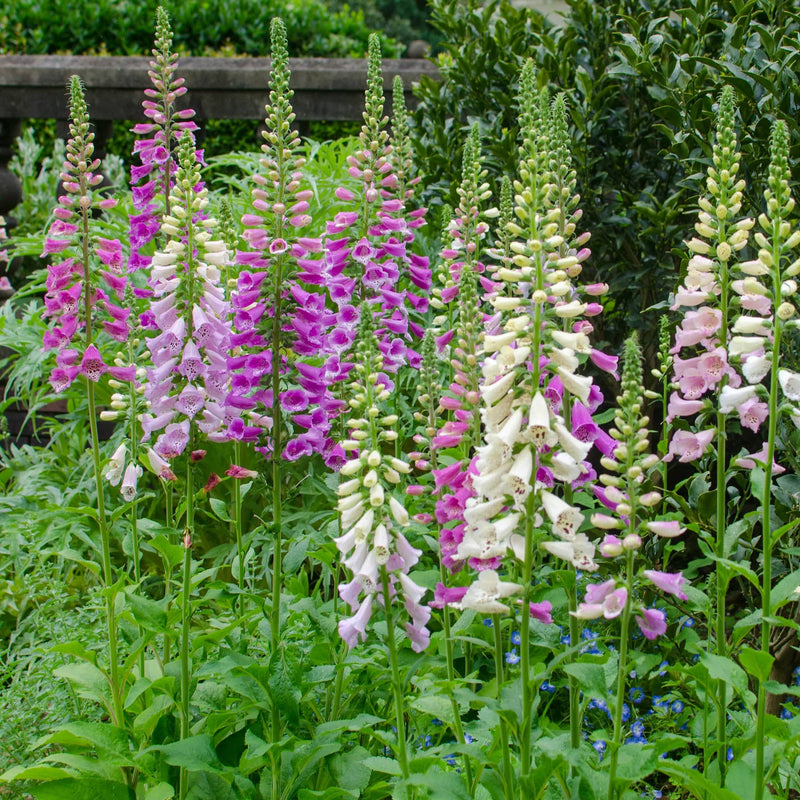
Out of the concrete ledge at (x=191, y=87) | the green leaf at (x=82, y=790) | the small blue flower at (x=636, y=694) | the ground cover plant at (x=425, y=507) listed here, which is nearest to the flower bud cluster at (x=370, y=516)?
the ground cover plant at (x=425, y=507)

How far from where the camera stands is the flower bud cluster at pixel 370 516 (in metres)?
2.23

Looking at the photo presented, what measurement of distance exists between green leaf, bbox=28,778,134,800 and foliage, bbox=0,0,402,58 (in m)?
10.8

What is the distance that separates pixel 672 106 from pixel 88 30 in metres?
10.4

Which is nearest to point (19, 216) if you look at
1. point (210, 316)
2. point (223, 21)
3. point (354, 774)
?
point (223, 21)

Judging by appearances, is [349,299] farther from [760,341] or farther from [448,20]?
[448,20]

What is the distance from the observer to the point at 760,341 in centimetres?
235

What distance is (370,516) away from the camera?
7.38 ft

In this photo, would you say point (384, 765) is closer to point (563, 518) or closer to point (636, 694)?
point (563, 518)

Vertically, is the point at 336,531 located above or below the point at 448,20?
below

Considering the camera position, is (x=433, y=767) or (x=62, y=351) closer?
(x=433, y=767)

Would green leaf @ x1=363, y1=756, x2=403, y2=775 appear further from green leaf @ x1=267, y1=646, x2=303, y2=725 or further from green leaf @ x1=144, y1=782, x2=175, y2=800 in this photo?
→ green leaf @ x1=144, y1=782, x2=175, y2=800

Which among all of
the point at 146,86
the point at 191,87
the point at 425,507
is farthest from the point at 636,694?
the point at 146,86

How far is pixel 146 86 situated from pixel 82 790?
6078mm

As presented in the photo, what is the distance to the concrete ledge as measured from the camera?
7445mm
